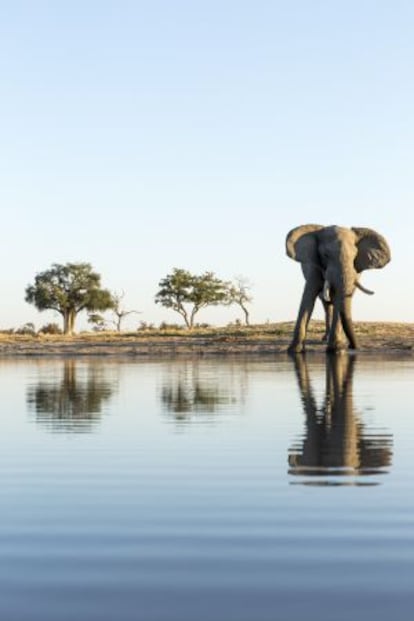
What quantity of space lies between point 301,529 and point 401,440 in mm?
4872

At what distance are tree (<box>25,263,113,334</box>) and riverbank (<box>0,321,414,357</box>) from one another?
760 inches

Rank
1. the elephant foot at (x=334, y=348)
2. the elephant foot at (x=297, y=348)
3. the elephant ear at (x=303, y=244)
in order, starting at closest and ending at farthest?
the elephant foot at (x=334, y=348) → the elephant ear at (x=303, y=244) → the elephant foot at (x=297, y=348)

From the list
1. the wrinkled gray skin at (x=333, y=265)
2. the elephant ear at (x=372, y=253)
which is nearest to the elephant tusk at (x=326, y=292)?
the wrinkled gray skin at (x=333, y=265)

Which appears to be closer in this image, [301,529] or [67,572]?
[67,572]

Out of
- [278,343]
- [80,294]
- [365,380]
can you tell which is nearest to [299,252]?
[278,343]

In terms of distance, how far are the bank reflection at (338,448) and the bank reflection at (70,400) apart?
2944mm

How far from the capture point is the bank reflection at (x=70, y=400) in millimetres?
13666

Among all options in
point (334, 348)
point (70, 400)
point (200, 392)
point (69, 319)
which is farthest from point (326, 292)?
point (69, 319)

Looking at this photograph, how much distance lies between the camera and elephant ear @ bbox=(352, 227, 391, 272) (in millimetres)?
40688

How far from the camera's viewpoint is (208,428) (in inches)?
501

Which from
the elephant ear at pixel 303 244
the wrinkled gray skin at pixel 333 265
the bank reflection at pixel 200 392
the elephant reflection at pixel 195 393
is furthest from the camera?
the elephant ear at pixel 303 244

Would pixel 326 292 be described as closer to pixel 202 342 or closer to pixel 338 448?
pixel 202 342

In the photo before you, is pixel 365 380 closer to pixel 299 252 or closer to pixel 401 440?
pixel 401 440

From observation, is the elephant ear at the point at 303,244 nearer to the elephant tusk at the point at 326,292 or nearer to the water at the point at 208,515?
the elephant tusk at the point at 326,292
